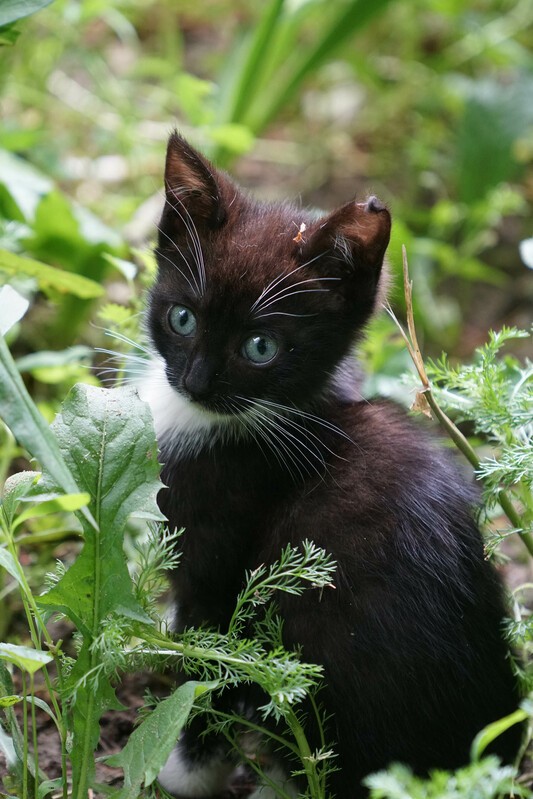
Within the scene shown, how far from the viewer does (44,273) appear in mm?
2391

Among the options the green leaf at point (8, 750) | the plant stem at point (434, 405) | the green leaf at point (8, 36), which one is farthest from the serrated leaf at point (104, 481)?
the green leaf at point (8, 36)

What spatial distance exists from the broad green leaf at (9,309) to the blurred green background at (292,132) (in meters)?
1.02

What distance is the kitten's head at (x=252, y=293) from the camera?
6.62 feet

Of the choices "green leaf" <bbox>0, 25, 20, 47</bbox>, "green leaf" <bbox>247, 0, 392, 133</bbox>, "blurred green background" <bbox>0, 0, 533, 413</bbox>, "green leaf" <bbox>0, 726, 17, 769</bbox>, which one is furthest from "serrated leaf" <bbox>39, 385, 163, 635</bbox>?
"green leaf" <bbox>247, 0, 392, 133</bbox>

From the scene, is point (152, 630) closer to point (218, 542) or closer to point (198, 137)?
Answer: point (218, 542)

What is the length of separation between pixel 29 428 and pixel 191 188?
0.91m

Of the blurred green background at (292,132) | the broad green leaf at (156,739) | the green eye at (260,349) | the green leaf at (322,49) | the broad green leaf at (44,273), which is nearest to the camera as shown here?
the broad green leaf at (156,739)

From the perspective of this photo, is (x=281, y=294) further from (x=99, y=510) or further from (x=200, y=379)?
(x=99, y=510)

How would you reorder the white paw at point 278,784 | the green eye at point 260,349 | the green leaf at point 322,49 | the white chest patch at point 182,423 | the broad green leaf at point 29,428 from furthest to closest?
the green leaf at point 322,49
the white chest patch at point 182,423
the green eye at point 260,349
the white paw at point 278,784
the broad green leaf at point 29,428

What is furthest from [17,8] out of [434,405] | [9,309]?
[434,405]

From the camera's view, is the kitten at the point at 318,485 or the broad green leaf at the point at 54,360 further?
the broad green leaf at the point at 54,360

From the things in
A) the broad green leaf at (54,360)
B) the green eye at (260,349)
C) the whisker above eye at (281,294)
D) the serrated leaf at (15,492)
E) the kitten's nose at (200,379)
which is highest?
the whisker above eye at (281,294)

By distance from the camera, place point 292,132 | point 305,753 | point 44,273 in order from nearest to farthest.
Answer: point 305,753 < point 44,273 < point 292,132

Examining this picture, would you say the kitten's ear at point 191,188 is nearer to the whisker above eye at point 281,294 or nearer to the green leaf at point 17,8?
the whisker above eye at point 281,294
